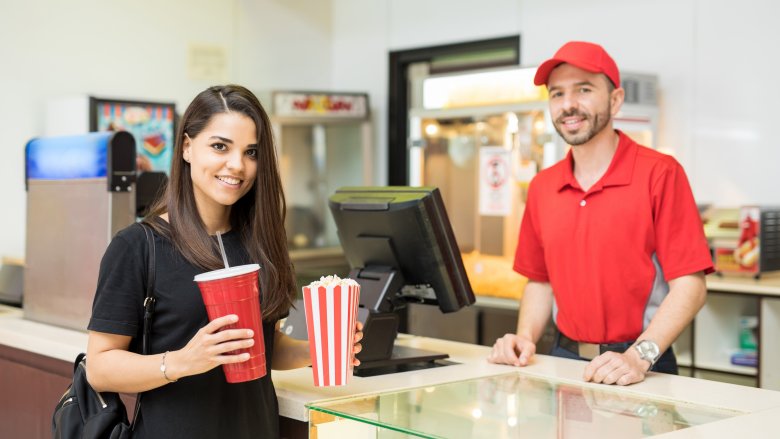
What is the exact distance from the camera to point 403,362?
2488 mm

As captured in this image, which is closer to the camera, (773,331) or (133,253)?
(133,253)

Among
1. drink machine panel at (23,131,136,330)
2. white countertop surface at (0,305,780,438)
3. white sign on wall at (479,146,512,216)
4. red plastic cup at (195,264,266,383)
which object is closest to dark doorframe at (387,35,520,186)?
white sign on wall at (479,146,512,216)

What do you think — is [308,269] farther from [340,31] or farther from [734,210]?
[734,210]

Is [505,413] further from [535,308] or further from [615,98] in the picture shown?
[615,98]

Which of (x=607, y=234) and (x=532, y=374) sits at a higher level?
(x=607, y=234)

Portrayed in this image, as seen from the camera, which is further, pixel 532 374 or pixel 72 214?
pixel 72 214

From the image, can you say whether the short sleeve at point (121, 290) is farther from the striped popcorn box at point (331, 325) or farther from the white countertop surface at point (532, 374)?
the white countertop surface at point (532, 374)

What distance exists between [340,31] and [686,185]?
4990 millimetres

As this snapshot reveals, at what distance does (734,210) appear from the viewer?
4777 mm

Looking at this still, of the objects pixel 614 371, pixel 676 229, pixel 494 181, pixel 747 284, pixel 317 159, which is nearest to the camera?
pixel 614 371

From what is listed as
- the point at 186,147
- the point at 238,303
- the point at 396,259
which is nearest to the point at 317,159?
the point at 396,259

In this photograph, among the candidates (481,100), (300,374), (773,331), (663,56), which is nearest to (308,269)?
(481,100)

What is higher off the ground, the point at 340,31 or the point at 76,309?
the point at 340,31

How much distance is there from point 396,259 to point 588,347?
64 centimetres
